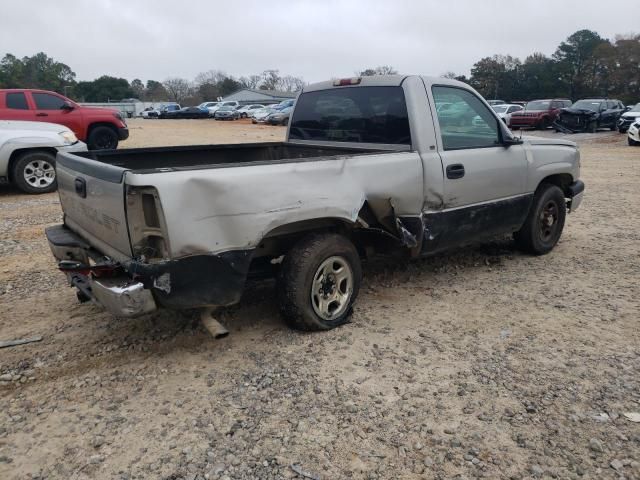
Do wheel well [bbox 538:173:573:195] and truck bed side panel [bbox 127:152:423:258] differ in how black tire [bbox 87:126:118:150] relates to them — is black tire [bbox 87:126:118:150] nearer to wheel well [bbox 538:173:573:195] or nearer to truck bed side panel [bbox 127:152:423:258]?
wheel well [bbox 538:173:573:195]

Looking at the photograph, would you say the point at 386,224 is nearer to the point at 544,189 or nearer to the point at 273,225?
the point at 273,225

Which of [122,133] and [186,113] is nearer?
[122,133]

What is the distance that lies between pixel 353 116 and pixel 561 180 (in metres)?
2.75

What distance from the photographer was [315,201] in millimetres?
3537

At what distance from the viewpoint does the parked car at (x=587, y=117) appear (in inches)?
934

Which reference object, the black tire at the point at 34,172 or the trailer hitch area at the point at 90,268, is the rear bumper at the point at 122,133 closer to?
the black tire at the point at 34,172

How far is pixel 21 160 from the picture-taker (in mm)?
9000

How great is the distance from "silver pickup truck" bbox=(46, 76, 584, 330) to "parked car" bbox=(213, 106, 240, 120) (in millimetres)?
39944

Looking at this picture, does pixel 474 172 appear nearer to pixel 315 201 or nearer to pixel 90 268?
pixel 315 201

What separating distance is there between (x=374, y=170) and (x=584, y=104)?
2455cm

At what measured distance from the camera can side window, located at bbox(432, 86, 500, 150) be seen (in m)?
4.43

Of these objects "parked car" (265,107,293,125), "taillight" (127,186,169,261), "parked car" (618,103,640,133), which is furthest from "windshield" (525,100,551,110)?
"taillight" (127,186,169,261)

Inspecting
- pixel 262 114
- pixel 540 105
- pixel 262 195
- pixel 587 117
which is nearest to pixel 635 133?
pixel 587 117

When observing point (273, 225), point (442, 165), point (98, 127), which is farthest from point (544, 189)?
point (98, 127)
